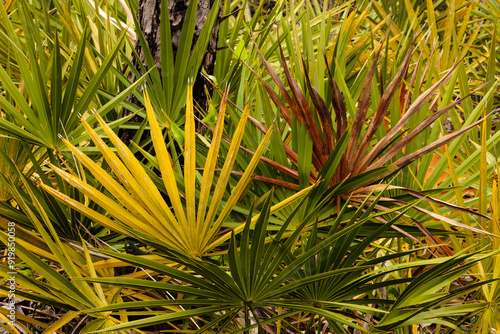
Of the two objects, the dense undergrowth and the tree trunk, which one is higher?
the tree trunk

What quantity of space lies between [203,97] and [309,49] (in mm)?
307

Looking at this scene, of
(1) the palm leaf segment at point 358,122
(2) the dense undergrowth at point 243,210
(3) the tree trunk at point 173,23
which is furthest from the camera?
(3) the tree trunk at point 173,23

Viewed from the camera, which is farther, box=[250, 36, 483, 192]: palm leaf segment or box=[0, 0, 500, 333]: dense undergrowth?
box=[250, 36, 483, 192]: palm leaf segment

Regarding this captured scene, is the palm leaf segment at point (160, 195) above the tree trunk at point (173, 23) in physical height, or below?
below

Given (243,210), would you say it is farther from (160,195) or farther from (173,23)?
(173,23)

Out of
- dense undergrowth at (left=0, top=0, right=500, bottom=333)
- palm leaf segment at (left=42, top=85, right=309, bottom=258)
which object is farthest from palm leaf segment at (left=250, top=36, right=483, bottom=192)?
palm leaf segment at (left=42, top=85, right=309, bottom=258)

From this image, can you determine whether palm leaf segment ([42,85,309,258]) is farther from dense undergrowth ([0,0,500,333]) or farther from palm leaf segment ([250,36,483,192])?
palm leaf segment ([250,36,483,192])

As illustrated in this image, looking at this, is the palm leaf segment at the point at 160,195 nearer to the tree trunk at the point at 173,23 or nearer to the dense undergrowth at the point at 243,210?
the dense undergrowth at the point at 243,210

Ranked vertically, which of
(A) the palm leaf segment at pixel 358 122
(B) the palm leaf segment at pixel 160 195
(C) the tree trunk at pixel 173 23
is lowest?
(B) the palm leaf segment at pixel 160 195

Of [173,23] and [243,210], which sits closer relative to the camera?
[243,210]

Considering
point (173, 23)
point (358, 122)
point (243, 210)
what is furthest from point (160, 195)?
point (173, 23)

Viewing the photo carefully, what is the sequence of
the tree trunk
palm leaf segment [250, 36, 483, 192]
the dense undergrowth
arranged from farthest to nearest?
the tree trunk, palm leaf segment [250, 36, 483, 192], the dense undergrowth

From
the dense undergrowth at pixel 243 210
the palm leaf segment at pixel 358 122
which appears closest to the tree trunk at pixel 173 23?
the dense undergrowth at pixel 243 210

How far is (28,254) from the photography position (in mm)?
590
